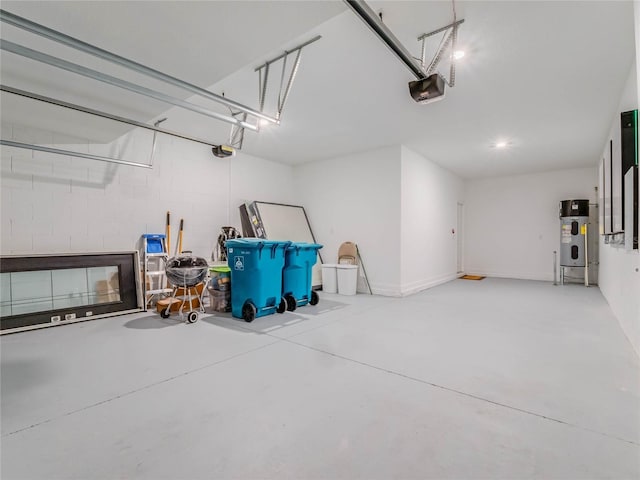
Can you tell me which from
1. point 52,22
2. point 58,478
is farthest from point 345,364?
point 52,22

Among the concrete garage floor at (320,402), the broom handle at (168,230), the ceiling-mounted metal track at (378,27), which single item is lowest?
the concrete garage floor at (320,402)

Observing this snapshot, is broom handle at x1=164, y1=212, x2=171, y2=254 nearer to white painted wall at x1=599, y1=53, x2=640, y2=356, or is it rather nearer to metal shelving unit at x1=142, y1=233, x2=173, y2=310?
metal shelving unit at x1=142, y1=233, x2=173, y2=310

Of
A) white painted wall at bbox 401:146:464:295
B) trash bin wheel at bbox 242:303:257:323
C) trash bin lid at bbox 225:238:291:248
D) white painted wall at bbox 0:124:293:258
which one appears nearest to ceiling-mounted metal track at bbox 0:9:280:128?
trash bin lid at bbox 225:238:291:248

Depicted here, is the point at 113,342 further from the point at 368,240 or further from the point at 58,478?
the point at 368,240

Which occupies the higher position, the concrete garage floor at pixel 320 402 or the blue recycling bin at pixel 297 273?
the blue recycling bin at pixel 297 273

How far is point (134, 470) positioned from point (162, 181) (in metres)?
4.75

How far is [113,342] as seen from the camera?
3.18 meters

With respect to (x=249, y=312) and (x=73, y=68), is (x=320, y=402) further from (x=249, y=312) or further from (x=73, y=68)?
(x=73, y=68)

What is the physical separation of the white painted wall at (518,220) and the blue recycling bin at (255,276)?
7075 millimetres

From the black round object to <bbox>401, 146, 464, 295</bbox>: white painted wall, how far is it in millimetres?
3633

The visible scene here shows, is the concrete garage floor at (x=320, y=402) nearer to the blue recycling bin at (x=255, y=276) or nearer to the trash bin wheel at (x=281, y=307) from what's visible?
the blue recycling bin at (x=255, y=276)

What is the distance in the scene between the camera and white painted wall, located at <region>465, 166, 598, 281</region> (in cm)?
802

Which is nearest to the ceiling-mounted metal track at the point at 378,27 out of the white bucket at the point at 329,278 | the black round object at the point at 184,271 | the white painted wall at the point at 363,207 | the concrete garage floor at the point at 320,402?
the concrete garage floor at the point at 320,402

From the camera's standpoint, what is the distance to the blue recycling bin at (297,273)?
4590 millimetres
